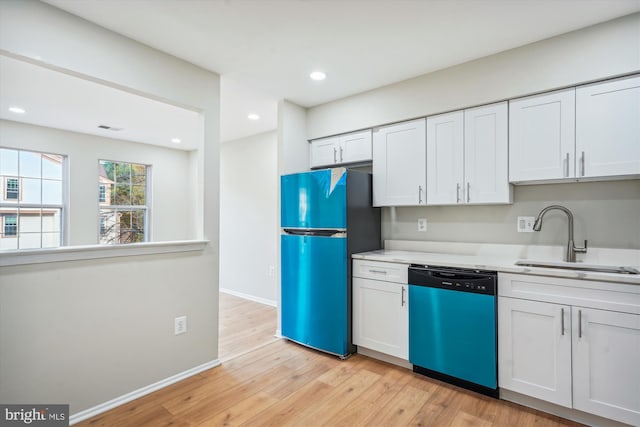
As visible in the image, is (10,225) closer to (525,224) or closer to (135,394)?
(135,394)

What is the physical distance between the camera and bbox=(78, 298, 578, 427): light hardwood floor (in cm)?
194

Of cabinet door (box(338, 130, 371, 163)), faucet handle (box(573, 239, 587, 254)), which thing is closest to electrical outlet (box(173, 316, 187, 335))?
cabinet door (box(338, 130, 371, 163))

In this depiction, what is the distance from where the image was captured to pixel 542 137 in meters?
2.23

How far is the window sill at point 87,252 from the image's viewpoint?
1732 mm

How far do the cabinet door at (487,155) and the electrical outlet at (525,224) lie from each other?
20cm

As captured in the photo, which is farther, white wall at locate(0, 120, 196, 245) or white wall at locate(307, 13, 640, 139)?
white wall at locate(0, 120, 196, 245)

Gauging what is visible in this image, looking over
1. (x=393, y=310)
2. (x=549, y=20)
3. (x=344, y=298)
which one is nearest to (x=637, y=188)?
(x=549, y=20)

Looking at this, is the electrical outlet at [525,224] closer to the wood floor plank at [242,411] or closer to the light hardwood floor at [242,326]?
the wood floor plank at [242,411]

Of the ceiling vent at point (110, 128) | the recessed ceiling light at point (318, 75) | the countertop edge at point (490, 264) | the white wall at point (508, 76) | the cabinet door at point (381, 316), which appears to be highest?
→ the recessed ceiling light at point (318, 75)

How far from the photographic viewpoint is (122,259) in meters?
2.16

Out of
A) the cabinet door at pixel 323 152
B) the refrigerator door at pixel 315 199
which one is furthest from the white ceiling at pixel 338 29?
the refrigerator door at pixel 315 199

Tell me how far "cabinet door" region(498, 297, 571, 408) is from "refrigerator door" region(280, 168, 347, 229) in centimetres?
140

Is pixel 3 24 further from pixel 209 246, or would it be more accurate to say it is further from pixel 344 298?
pixel 344 298

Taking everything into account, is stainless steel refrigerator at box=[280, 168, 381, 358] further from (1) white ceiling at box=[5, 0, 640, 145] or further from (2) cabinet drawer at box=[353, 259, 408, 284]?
(1) white ceiling at box=[5, 0, 640, 145]
